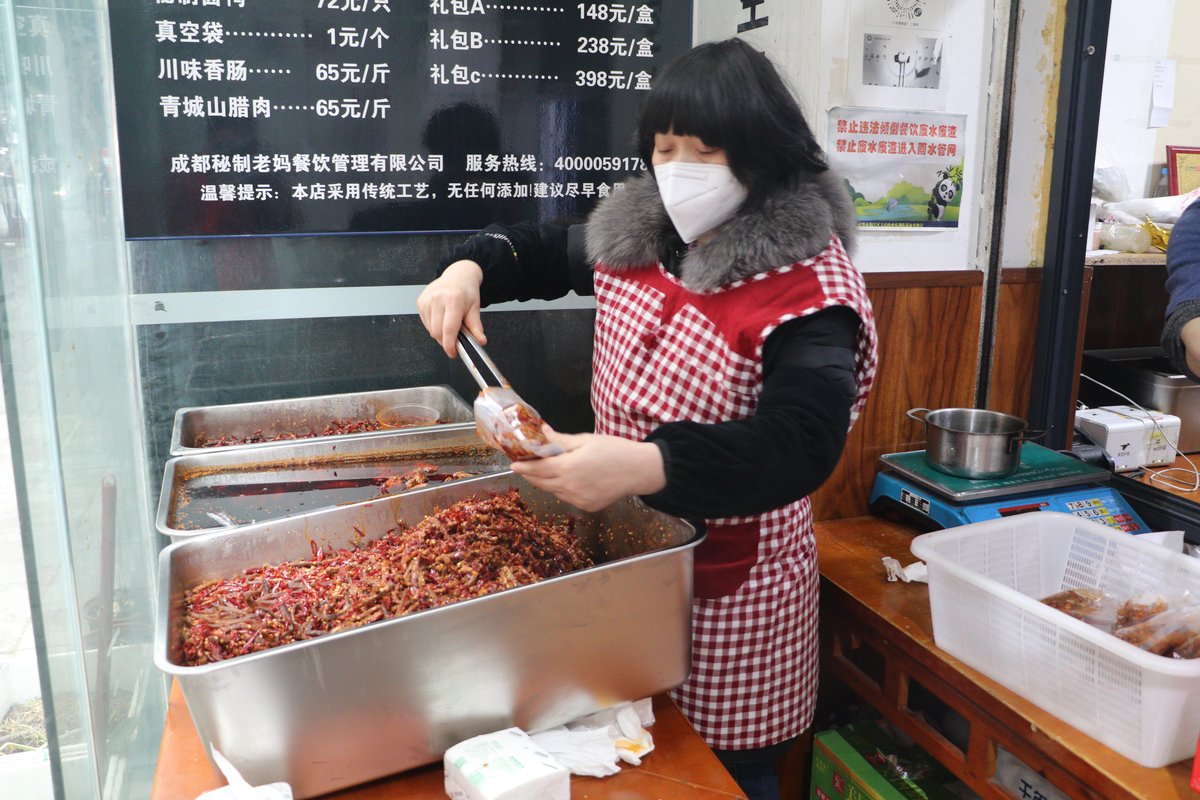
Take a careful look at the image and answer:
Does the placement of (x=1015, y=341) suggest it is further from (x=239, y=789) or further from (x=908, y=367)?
(x=239, y=789)

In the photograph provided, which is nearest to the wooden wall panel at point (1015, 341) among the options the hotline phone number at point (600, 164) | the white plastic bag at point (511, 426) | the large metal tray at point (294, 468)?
the hotline phone number at point (600, 164)

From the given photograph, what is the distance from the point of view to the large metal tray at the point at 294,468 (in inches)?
72.7

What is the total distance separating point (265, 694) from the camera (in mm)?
1112

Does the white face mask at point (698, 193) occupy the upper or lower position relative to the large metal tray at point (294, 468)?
upper

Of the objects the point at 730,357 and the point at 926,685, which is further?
the point at 926,685

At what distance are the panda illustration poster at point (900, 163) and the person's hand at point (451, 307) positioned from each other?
41.2 inches

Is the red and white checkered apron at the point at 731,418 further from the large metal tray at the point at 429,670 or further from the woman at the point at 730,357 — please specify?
the large metal tray at the point at 429,670

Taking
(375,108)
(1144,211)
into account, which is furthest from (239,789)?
(1144,211)

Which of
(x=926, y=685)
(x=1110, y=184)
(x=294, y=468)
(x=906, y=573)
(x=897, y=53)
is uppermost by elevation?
(x=897, y=53)

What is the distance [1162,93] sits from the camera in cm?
364

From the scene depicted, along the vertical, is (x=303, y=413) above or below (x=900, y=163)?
below

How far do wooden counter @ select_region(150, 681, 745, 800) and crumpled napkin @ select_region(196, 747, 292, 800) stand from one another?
0.12m

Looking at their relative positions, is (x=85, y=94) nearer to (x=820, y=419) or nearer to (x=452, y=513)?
(x=452, y=513)

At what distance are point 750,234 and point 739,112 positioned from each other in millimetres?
204
